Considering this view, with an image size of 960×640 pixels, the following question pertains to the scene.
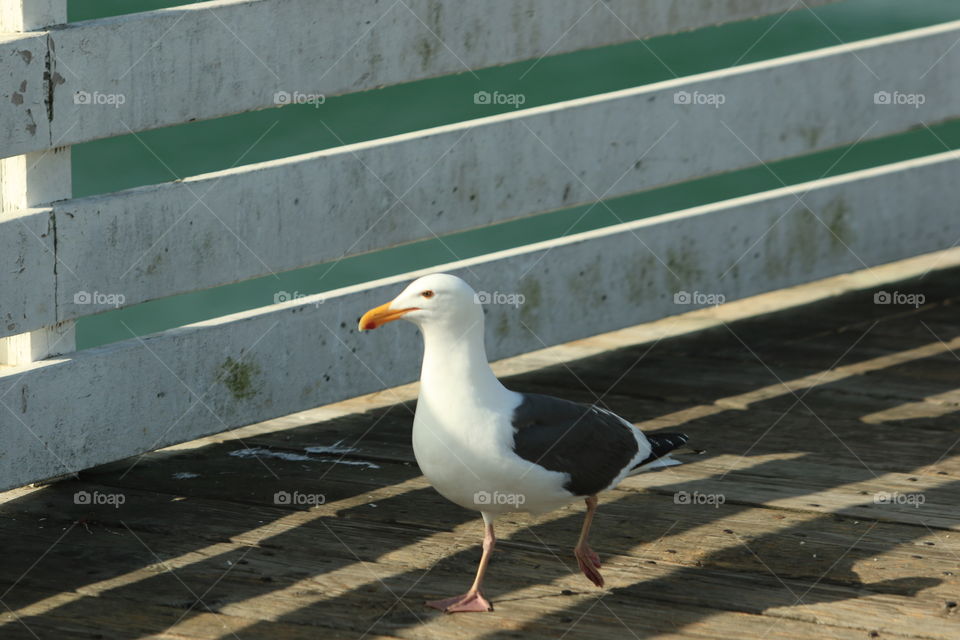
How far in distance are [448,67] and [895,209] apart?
2471 mm

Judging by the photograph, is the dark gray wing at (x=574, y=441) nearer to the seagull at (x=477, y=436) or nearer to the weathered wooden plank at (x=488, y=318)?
the seagull at (x=477, y=436)

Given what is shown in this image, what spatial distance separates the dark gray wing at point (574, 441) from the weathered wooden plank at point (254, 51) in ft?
4.84

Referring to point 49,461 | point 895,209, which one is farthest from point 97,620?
point 895,209

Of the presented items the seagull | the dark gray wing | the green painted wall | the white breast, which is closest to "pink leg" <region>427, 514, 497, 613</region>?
the seagull

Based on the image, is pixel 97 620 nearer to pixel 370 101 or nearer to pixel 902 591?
pixel 902 591

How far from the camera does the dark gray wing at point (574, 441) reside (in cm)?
345

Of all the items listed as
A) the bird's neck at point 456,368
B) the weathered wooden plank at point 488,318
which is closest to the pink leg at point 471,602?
the bird's neck at point 456,368

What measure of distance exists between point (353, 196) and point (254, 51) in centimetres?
57

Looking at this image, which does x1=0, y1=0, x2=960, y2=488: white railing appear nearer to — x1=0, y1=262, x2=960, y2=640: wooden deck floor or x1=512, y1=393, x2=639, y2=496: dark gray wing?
x1=0, y1=262, x2=960, y2=640: wooden deck floor

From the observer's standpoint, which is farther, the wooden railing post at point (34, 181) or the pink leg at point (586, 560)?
the wooden railing post at point (34, 181)

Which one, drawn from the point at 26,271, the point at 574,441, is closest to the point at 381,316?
the point at 574,441

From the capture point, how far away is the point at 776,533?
391 centimetres

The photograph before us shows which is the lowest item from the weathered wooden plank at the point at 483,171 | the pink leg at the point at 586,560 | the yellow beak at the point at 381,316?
the pink leg at the point at 586,560

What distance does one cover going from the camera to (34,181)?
4016mm
